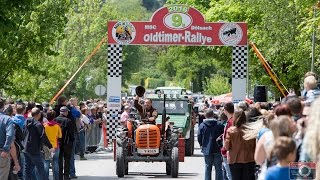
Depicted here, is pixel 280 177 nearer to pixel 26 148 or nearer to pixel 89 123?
pixel 26 148

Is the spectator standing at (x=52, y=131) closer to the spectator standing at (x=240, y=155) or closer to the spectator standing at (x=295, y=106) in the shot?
the spectator standing at (x=240, y=155)

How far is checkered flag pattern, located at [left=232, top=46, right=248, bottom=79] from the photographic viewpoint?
3703 cm

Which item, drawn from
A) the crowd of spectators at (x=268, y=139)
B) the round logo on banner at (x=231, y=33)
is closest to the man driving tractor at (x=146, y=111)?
the crowd of spectators at (x=268, y=139)

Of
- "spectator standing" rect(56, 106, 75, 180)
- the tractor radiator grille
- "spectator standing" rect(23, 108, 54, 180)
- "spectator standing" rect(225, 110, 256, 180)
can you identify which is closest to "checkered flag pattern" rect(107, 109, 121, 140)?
the tractor radiator grille

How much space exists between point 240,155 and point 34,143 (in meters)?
4.57

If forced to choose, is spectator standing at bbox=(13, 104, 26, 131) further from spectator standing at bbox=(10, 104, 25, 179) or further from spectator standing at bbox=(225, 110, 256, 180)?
spectator standing at bbox=(225, 110, 256, 180)

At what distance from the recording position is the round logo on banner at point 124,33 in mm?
37656

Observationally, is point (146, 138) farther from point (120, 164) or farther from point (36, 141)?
point (36, 141)

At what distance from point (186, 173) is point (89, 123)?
881cm

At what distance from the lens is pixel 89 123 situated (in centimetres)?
3488

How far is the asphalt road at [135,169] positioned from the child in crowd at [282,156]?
47.9 ft

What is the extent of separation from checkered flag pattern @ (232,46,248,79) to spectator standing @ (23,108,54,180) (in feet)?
59.9

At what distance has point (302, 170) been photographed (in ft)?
36.3

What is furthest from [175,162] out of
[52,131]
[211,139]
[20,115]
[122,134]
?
[20,115]
